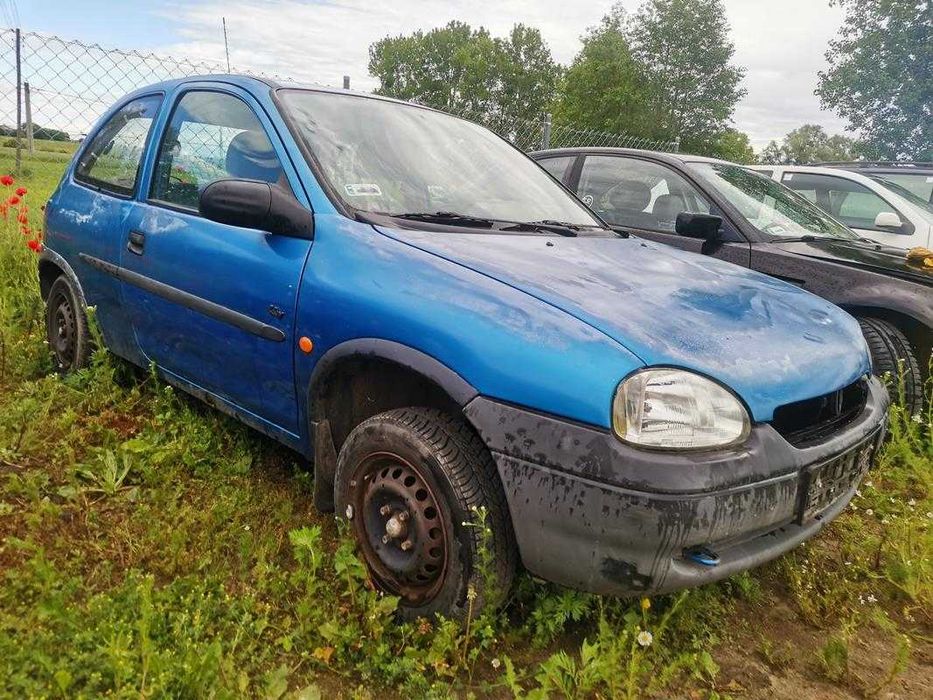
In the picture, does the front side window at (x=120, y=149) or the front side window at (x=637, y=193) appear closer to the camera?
the front side window at (x=120, y=149)

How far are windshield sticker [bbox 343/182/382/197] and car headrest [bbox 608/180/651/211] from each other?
8.82 ft

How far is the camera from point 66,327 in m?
3.62

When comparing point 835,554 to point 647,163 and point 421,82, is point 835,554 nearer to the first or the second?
point 647,163

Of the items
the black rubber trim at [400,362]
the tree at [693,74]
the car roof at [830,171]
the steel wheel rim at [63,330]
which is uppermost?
the tree at [693,74]

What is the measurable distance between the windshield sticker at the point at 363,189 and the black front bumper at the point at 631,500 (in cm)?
99

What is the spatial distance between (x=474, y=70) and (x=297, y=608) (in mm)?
61944

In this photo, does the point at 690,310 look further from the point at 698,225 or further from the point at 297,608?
the point at 698,225

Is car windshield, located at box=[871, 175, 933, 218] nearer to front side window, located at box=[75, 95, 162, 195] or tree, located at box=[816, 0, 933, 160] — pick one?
front side window, located at box=[75, 95, 162, 195]

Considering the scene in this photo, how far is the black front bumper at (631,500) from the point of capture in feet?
5.25

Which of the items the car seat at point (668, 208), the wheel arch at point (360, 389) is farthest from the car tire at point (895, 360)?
the wheel arch at point (360, 389)

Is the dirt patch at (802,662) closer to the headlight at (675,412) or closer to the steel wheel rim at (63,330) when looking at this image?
the headlight at (675,412)

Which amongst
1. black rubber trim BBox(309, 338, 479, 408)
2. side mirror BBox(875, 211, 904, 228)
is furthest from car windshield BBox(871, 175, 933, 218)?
black rubber trim BBox(309, 338, 479, 408)

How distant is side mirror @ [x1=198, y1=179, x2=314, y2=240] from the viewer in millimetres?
2217

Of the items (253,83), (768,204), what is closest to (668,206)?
(768,204)
